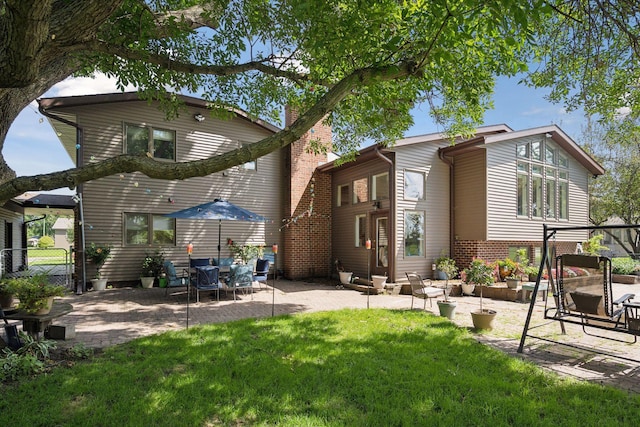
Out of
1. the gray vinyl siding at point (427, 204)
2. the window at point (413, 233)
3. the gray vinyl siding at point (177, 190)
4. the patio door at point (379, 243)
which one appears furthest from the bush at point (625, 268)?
the gray vinyl siding at point (177, 190)

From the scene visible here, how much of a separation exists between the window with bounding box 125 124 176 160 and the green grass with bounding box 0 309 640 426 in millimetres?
8298

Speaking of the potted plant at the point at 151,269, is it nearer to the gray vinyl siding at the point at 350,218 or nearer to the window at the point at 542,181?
the gray vinyl siding at the point at 350,218

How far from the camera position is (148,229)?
1216 centimetres

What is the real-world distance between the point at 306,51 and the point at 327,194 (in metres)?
→ 8.46

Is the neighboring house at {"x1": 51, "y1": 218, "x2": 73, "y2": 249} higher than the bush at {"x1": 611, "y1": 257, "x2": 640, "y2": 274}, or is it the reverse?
the neighboring house at {"x1": 51, "y1": 218, "x2": 73, "y2": 249}

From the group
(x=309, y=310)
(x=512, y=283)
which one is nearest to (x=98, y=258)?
(x=309, y=310)

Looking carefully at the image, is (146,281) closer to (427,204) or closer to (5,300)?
(5,300)

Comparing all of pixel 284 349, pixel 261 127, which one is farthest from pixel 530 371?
pixel 261 127

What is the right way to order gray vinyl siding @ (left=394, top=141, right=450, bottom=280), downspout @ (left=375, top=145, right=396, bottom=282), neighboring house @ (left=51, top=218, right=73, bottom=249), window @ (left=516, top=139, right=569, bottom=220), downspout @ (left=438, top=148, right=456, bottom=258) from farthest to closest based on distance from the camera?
neighboring house @ (left=51, top=218, right=73, bottom=249) → window @ (left=516, top=139, right=569, bottom=220) → downspout @ (left=438, top=148, right=456, bottom=258) → gray vinyl siding @ (left=394, top=141, right=450, bottom=280) → downspout @ (left=375, top=145, right=396, bottom=282)

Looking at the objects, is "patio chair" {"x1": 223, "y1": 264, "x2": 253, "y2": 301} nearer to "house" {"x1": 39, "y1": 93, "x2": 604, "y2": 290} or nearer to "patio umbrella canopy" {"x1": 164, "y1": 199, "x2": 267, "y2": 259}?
"patio umbrella canopy" {"x1": 164, "y1": 199, "x2": 267, "y2": 259}

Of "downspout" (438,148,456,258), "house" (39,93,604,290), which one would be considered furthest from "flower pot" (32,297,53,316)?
"downspout" (438,148,456,258)

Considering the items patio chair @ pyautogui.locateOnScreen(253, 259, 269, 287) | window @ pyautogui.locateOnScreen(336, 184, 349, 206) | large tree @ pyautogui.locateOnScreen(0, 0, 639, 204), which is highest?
large tree @ pyautogui.locateOnScreen(0, 0, 639, 204)

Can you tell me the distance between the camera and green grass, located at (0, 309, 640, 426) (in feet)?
11.2

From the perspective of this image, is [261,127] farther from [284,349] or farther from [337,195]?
[284,349]
